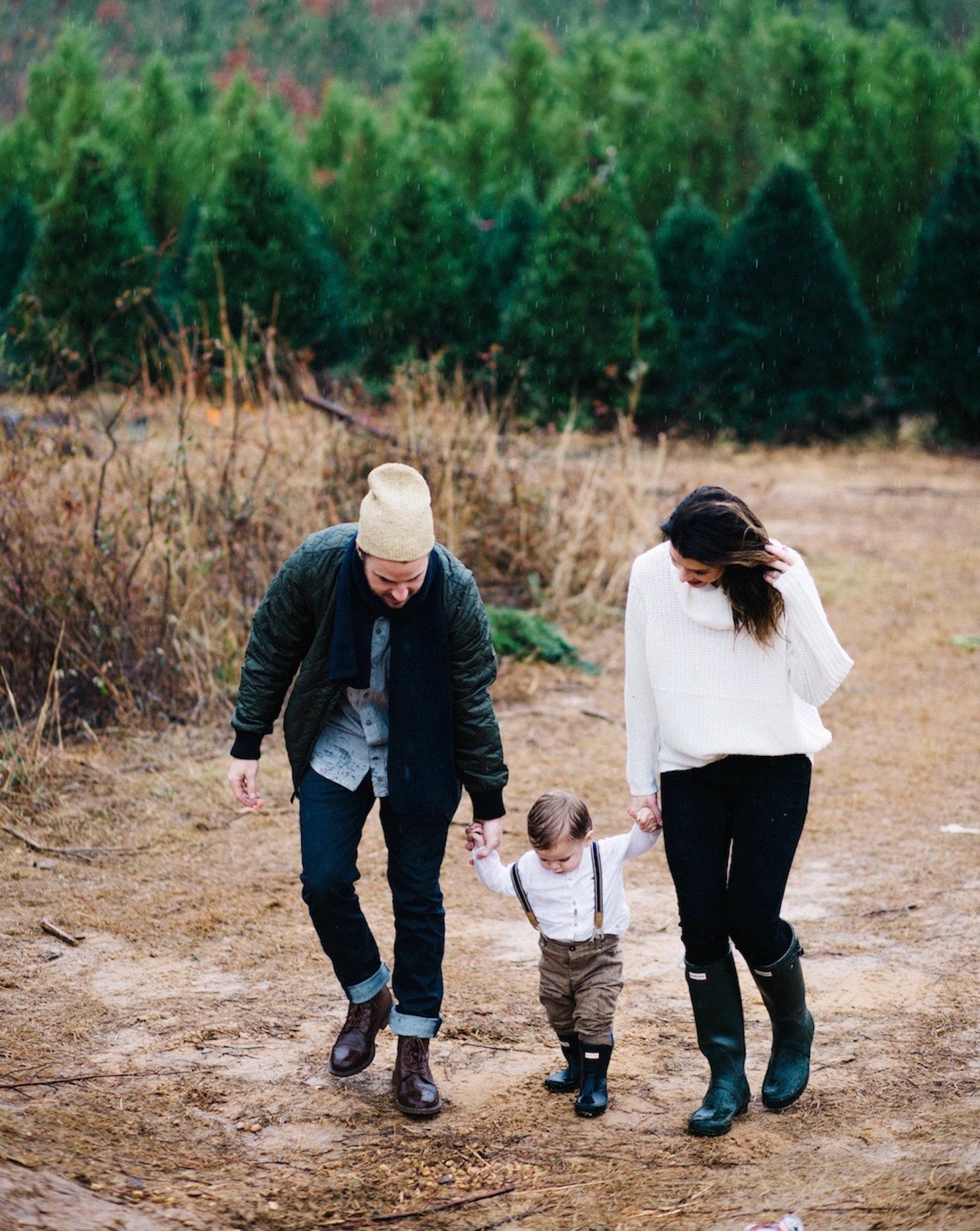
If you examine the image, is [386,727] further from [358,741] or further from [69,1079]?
[69,1079]

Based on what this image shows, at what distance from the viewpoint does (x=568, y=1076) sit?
3.78 metres

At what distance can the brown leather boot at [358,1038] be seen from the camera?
12.5 ft

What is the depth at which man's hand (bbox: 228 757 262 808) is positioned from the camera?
11.9ft

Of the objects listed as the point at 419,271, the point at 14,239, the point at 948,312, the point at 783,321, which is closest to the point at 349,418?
the point at 419,271

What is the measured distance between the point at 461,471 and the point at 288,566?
535cm

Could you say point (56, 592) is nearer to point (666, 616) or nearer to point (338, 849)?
point (338, 849)

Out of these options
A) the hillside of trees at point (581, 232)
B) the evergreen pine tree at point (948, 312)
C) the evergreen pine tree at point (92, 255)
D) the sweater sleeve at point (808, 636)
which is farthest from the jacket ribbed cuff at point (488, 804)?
the evergreen pine tree at point (948, 312)

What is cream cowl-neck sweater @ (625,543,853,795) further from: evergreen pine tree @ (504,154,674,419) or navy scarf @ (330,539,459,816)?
evergreen pine tree @ (504,154,674,419)

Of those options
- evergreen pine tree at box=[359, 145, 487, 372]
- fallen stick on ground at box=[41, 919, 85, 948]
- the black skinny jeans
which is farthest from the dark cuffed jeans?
evergreen pine tree at box=[359, 145, 487, 372]

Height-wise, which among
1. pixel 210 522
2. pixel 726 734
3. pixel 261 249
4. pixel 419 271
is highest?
pixel 726 734

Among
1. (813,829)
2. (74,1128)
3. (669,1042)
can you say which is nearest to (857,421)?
(813,829)

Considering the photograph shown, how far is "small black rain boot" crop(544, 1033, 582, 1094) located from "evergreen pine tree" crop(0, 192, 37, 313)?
60.3ft

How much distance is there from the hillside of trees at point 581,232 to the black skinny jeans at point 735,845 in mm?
6237

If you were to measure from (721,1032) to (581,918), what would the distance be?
453 millimetres
